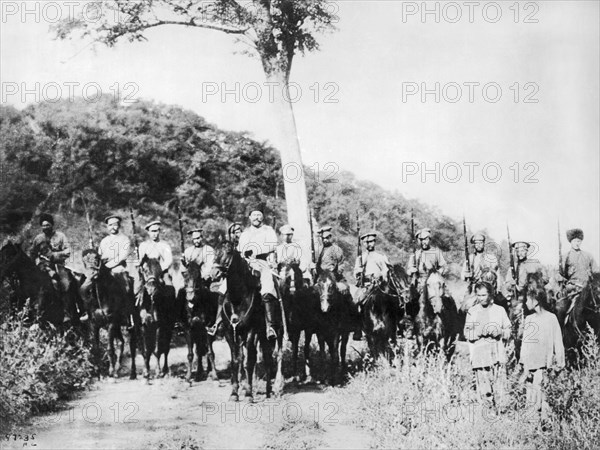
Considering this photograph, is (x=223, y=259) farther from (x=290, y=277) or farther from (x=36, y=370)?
(x=36, y=370)

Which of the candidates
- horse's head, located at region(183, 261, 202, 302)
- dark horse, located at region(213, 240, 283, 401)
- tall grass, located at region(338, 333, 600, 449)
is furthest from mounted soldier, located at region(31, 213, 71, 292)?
tall grass, located at region(338, 333, 600, 449)

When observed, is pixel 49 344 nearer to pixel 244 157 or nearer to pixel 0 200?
pixel 0 200

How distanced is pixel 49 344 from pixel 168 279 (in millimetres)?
2361

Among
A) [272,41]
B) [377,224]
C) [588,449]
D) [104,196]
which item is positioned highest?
[272,41]

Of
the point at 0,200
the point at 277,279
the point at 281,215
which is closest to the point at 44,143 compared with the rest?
the point at 0,200

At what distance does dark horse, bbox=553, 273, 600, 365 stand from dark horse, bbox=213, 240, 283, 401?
4.54m

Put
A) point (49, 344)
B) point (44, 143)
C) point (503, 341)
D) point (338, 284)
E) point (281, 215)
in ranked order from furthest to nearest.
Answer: point (281, 215)
point (44, 143)
point (338, 284)
point (49, 344)
point (503, 341)

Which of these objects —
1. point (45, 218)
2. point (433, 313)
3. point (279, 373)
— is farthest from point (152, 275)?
point (433, 313)

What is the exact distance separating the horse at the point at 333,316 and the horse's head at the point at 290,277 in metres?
0.37

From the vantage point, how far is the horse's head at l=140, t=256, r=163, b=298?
33.6 feet

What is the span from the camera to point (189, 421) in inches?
329

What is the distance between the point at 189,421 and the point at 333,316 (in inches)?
125

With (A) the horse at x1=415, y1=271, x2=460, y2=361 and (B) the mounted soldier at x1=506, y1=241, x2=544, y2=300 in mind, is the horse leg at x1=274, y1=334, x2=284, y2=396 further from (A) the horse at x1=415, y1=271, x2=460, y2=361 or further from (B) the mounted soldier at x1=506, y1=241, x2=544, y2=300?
(B) the mounted soldier at x1=506, y1=241, x2=544, y2=300

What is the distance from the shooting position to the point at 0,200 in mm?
10961
